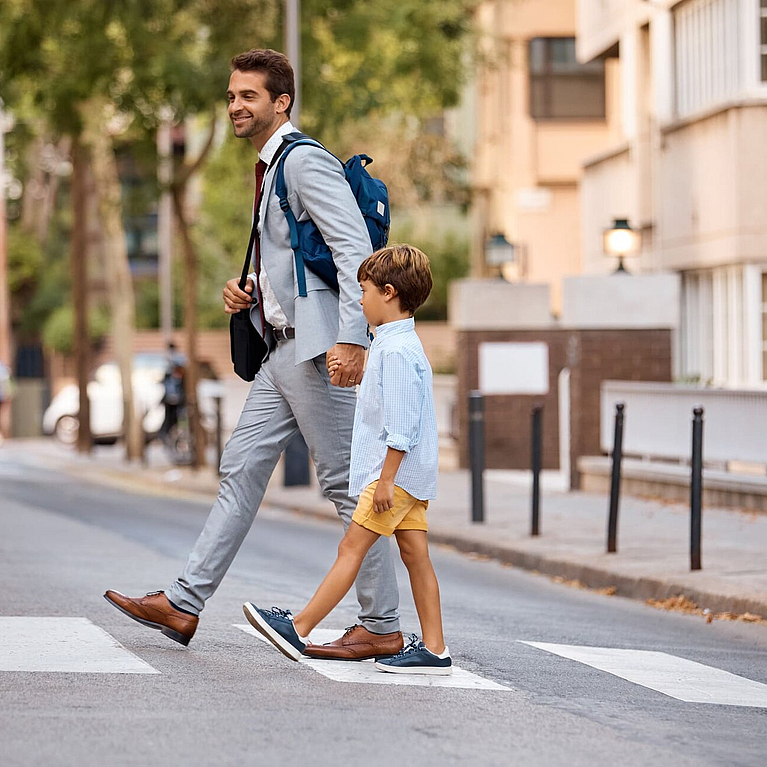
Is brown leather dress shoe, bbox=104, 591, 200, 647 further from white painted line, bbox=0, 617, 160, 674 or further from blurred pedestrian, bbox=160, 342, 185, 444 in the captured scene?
blurred pedestrian, bbox=160, 342, 185, 444

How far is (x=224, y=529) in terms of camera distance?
6918 millimetres

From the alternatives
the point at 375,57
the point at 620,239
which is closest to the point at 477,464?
the point at 620,239

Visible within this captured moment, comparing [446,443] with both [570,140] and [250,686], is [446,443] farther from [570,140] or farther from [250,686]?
[250,686]

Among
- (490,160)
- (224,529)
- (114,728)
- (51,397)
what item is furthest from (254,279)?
(51,397)

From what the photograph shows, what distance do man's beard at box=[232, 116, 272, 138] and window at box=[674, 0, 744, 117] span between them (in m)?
12.7

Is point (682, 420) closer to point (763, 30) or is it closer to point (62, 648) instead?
point (763, 30)

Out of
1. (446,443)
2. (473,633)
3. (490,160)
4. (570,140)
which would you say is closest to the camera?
(473,633)

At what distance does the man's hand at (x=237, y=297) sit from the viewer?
6.96 m

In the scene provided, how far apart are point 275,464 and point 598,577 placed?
5.07 m

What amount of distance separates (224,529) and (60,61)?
20.7 m

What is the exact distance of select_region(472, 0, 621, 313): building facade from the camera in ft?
108

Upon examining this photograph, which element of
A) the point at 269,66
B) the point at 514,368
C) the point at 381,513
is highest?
the point at 269,66

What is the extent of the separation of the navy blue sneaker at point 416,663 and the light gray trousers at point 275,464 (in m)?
0.15

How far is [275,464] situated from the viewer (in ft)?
22.7
